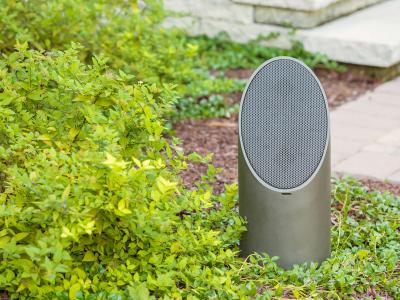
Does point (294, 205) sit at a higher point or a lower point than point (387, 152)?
higher

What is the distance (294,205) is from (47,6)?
8.85 feet

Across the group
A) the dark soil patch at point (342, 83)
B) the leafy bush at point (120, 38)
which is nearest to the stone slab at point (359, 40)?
the dark soil patch at point (342, 83)

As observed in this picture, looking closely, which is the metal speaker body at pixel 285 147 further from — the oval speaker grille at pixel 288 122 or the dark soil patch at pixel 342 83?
the dark soil patch at pixel 342 83

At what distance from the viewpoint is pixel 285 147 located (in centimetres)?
368

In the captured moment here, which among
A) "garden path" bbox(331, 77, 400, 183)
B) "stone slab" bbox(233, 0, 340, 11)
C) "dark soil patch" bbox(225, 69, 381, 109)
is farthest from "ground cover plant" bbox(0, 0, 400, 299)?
"stone slab" bbox(233, 0, 340, 11)

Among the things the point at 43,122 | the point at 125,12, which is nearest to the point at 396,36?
the point at 125,12

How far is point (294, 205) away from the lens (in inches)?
147

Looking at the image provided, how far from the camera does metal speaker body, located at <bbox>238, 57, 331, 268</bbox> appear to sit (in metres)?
3.68

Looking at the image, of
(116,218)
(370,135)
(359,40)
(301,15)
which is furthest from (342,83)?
(116,218)

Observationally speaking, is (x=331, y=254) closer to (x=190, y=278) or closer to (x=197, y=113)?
(x=190, y=278)

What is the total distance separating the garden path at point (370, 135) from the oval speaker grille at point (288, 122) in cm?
175

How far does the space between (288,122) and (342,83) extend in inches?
144

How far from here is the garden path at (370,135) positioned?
18.1ft

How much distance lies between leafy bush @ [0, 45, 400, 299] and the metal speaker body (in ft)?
0.65
